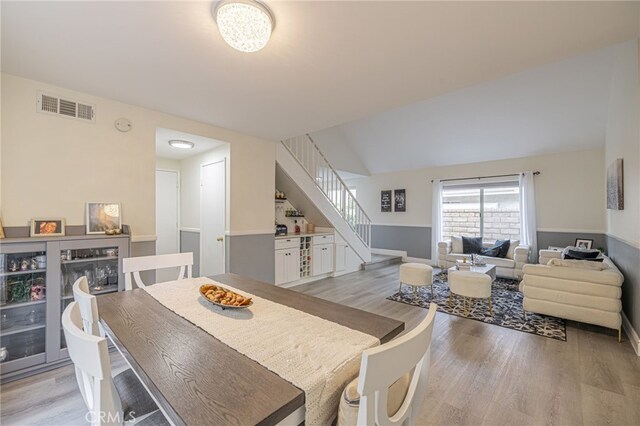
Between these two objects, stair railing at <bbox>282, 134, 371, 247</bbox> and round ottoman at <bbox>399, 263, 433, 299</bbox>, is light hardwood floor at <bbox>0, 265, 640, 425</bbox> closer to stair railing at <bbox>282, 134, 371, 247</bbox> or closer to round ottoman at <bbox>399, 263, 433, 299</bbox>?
round ottoman at <bbox>399, 263, 433, 299</bbox>

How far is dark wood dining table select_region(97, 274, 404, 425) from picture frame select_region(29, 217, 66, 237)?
4.57ft

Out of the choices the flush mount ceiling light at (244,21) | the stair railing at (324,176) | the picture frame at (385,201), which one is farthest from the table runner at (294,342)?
the picture frame at (385,201)

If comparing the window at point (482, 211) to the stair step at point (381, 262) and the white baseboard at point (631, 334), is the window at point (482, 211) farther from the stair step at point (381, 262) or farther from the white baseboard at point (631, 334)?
the white baseboard at point (631, 334)

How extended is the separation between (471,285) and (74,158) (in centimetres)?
456

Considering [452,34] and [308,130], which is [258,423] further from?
[308,130]

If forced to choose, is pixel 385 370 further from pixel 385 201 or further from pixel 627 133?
pixel 385 201

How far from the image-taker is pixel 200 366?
0.93 metres

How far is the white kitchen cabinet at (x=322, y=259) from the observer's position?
16.4 ft

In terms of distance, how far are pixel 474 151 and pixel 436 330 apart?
4407 mm

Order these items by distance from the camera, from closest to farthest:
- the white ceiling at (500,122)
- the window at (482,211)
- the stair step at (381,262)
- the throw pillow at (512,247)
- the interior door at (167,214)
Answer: the white ceiling at (500,122) → the interior door at (167,214) → the throw pillow at (512,247) → the window at (482,211) → the stair step at (381,262)

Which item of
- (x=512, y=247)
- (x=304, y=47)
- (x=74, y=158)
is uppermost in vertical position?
(x=304, y=47)

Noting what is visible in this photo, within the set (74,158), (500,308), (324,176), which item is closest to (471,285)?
(500,308)

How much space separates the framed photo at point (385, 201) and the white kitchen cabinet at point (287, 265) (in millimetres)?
3704

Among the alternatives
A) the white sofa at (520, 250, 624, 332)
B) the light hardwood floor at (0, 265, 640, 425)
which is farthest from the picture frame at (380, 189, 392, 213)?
the light hardwood floor at (0, 265, 640, 425)
